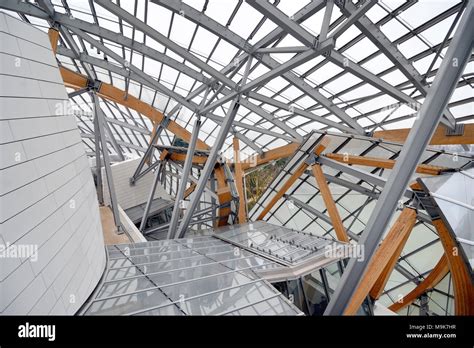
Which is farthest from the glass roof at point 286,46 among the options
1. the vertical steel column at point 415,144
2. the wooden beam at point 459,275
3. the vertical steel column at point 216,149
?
the wooden beam at point 459,275

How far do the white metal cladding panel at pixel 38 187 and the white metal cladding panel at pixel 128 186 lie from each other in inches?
855

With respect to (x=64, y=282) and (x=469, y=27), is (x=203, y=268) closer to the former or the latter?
(x=64, y=282)

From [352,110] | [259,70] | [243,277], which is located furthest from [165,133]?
[243,277]

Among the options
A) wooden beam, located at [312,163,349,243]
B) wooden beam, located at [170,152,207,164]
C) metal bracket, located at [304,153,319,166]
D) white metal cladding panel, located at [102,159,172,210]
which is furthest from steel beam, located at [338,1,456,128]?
white metal cladding panel, located at [102,159,172,210]

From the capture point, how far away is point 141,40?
16.9 m

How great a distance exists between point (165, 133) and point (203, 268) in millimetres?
31280

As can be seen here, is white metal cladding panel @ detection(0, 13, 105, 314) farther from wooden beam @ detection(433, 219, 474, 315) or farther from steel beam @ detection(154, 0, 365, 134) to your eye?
wooden beam @ detection(433, 219, 474, 315)

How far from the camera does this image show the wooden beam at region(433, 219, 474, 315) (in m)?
7.42

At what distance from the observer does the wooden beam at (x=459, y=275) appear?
24.3 feet

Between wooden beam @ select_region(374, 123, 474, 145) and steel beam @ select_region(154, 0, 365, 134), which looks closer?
steel beam @ select_region(154, 0, 365, 134)

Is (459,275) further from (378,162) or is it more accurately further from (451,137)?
(451,137)

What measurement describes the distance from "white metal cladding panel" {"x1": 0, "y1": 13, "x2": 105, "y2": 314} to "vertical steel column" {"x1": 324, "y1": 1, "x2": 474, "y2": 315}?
212 inches

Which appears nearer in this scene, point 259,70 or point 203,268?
A: point 203,268

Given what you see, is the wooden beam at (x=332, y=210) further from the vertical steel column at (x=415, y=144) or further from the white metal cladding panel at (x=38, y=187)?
the white metal cladding panel at (x=38, y=187)
